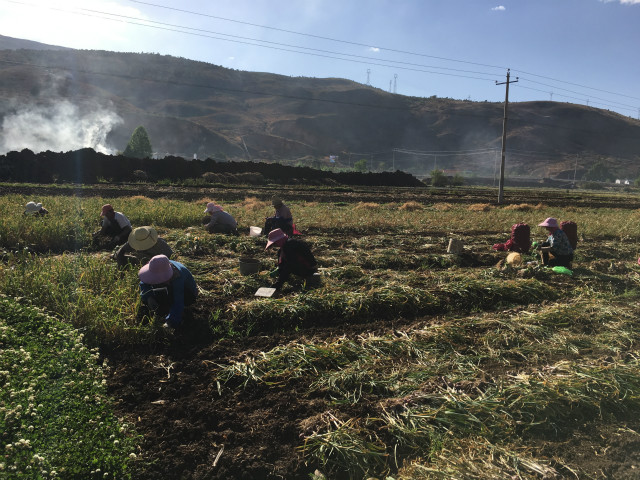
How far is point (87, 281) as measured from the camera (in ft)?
16.4

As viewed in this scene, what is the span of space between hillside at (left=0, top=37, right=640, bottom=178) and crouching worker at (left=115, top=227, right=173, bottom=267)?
2693 inches

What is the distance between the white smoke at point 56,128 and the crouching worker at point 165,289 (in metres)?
63.8

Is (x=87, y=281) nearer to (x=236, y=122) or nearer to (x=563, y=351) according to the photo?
(x=563, y=351)

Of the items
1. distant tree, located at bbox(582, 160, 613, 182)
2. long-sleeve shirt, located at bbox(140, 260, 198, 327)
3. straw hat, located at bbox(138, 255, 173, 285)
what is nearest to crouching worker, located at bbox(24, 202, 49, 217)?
long-sleeve shirt, located at bbox(140, 260, 198, 327)

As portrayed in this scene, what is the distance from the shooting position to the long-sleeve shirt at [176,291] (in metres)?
4.42

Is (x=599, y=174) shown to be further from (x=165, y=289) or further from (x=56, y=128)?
(x=56, y=128)

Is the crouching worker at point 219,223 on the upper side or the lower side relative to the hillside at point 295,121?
lower

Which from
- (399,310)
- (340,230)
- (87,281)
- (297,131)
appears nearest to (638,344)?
(399,310)

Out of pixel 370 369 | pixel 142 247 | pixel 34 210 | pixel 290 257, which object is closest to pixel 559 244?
pixel 290 257

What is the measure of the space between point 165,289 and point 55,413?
1.84 meters

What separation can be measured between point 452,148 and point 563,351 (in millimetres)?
118171

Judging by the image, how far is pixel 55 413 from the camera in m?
2.86

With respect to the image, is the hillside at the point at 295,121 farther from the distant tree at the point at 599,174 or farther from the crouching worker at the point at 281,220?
the crouching worker at the point at 281,220

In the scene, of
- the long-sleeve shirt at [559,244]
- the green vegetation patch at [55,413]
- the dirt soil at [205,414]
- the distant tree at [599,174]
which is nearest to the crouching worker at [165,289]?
the dirt soil at [205,414]
